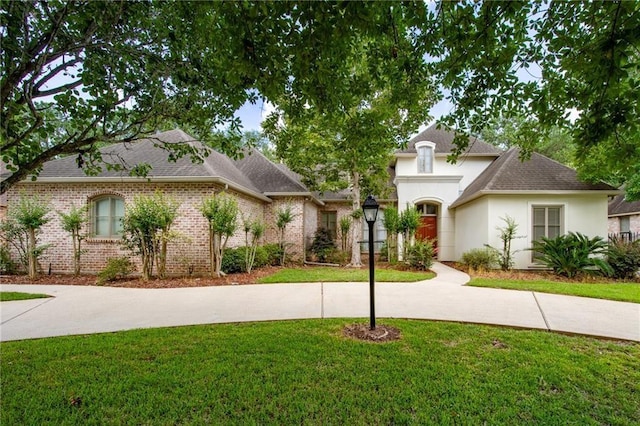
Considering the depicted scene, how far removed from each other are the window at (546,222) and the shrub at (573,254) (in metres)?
0.70

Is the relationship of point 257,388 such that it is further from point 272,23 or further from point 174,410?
point 272,23

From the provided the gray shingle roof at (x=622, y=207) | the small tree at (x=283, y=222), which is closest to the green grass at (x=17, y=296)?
the small tree at (x=283, y=222)

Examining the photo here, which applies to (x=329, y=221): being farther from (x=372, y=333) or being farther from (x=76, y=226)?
(x=372, y=333)

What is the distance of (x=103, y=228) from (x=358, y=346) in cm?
987

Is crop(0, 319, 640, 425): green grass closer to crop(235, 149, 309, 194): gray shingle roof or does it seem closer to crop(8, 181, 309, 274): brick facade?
crop(8, 181, 309, 274): brick facade

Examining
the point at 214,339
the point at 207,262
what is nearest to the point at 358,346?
the point at 214,339

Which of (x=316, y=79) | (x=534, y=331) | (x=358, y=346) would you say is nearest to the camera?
(x=316, y=79)

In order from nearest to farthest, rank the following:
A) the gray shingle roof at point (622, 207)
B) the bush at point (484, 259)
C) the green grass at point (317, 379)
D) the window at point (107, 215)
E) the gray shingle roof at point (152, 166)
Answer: the green grass at point (317, 379)
the gray shingle roof at point (152, 166)
the window at point (107, 215)
the bush at point (484, 259)
the gray shingle roof at point (622, 207)

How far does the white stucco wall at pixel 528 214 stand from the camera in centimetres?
1047

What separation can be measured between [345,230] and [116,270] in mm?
9024

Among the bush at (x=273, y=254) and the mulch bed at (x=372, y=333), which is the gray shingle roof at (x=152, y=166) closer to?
the bush at (x=273, y=254)

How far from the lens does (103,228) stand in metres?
10.0

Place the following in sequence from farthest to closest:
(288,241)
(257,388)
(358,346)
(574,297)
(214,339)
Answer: (288,241) → (574,297) → (214,339) → (358,346) → (257,388)

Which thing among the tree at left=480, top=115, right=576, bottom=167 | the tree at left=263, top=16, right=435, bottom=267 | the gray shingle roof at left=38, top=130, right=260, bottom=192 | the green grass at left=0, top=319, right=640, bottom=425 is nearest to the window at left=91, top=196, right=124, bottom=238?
the gray shingle roof at left=38, top=130, right=260, bottom=192
